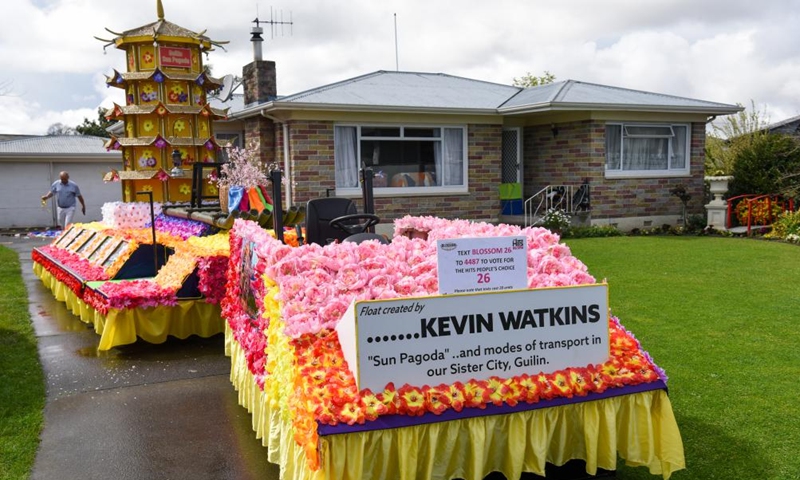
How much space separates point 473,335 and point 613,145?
1352 centimetres

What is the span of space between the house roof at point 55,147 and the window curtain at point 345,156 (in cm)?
1089

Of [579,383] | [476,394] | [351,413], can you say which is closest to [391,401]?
[351,413]

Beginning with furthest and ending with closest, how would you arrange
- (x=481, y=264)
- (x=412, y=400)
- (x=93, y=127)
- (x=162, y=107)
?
1. (x=93, y=127)
2. (x=162, y=107)
3. (x=481, y=264)
4. (x=412, y=400)

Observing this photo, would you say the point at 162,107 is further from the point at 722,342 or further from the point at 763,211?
the point at 763,211

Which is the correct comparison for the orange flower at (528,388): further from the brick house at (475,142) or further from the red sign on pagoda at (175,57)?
the brick house at (475,142)

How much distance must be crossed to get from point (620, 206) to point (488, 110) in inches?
147

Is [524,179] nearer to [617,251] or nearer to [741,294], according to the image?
[617,251]

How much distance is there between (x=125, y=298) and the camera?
6.53 m

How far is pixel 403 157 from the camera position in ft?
49.9

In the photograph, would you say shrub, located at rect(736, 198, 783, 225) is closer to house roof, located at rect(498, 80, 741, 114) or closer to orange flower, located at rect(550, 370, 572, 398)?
house roof, located at rect(498, 80, 741, 114)

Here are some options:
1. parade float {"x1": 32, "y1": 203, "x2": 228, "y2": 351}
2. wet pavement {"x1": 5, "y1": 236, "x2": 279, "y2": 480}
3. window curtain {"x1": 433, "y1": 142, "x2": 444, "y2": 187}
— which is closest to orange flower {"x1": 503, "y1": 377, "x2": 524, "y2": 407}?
wet pavement {"x1": 5, "y1": 236, "x2": 279, "y2": 480}

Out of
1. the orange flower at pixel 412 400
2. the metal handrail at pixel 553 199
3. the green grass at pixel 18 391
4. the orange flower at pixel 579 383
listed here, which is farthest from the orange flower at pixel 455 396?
the metal handrail at pixel 553 199

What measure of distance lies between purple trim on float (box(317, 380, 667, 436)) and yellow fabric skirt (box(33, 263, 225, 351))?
429cm

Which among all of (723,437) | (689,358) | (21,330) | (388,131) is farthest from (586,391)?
(388,131)
